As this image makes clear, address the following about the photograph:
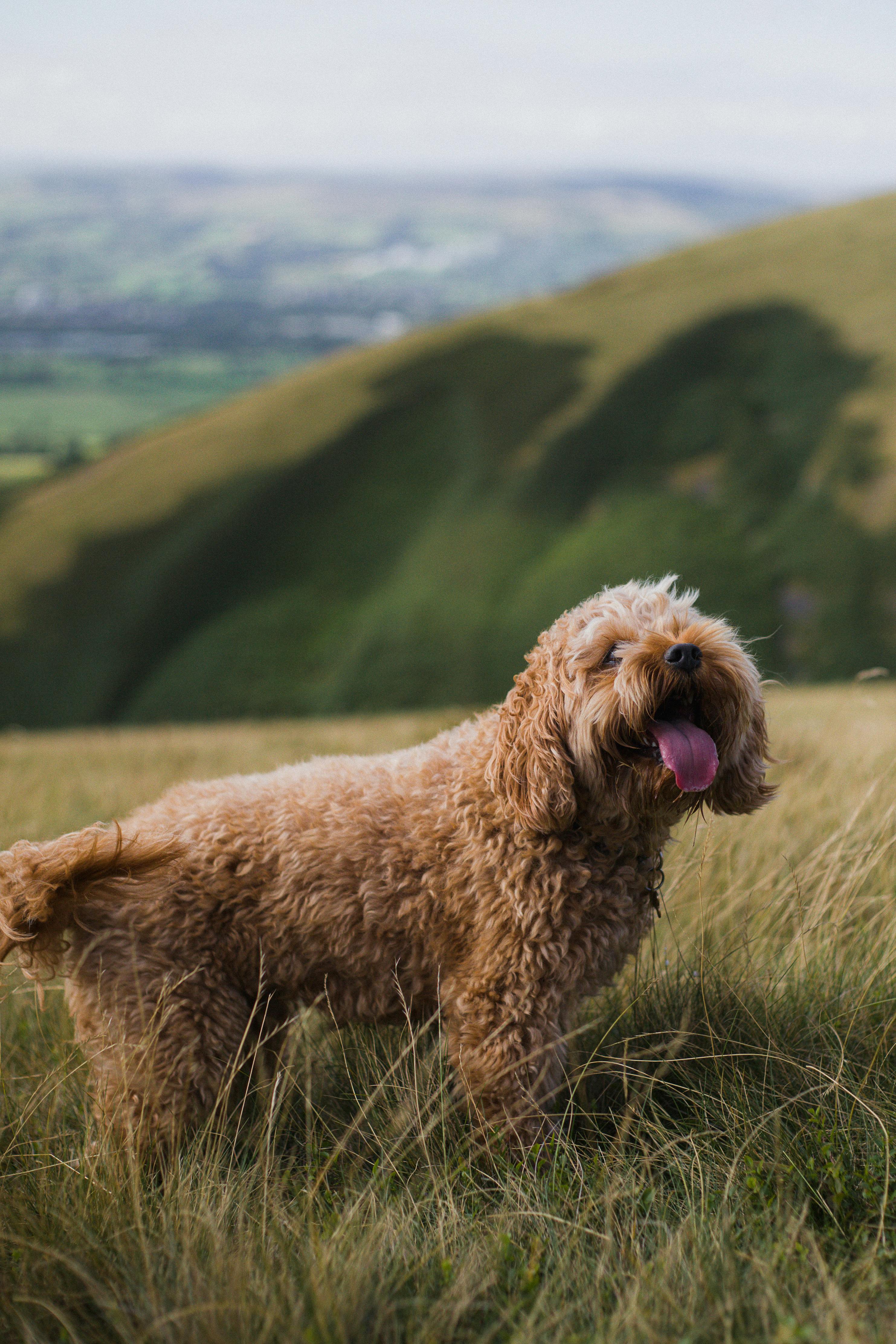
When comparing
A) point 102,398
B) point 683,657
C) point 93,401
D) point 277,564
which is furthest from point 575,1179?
point 102,398

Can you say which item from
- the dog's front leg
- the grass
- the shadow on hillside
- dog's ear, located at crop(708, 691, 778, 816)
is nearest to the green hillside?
the shadow on hillside

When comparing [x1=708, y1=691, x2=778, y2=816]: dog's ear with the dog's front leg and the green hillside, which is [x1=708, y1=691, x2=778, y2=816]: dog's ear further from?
the green hillside

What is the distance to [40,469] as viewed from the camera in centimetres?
10875

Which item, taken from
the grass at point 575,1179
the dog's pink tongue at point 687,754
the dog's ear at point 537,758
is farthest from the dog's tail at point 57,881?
the dog's pink tongue at point 687,754

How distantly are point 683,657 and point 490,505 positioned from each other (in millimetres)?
77550

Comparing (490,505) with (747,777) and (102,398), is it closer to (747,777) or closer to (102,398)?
(747,777)

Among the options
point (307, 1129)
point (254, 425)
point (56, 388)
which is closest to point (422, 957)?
point (307, 1129)

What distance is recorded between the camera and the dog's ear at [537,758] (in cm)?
327

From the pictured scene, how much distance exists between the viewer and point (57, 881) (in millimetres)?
3166

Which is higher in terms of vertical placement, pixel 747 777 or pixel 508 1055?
pixel 747 777

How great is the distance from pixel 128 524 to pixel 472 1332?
83.8m

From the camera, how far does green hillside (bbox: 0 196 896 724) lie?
67.6 meters

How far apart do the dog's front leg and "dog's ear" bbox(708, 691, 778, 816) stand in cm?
91

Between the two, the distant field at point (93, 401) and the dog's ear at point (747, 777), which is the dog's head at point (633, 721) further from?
the distant field at point (93, 401)
